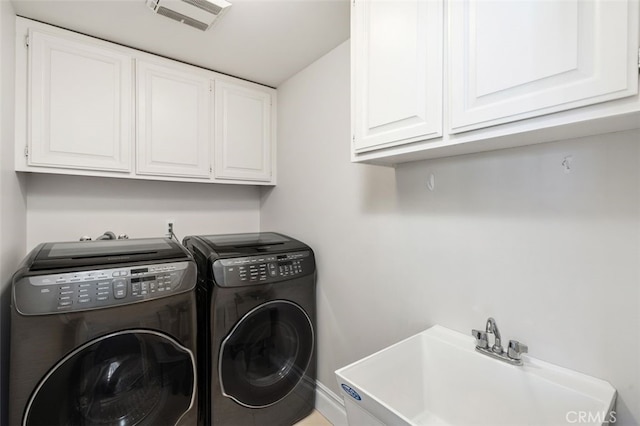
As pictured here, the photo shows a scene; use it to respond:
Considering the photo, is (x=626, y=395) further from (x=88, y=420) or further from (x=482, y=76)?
(x=88, y=420)

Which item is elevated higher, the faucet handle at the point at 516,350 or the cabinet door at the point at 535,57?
the cabinet door at the point at 535,57

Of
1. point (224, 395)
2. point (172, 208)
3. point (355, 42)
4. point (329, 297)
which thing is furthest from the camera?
point (172, 208)

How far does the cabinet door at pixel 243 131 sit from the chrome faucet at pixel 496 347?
6.27ft

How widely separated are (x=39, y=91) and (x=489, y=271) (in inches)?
97.4

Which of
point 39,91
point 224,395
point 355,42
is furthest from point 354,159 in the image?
point 39,91

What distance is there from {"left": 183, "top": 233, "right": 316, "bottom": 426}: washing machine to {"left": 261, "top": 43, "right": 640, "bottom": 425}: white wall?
187 mm

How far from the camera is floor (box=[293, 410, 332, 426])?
1.89 metres

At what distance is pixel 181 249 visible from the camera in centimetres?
161

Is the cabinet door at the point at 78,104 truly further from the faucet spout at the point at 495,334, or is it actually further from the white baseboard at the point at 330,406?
the faucet spout at the point at 495,334

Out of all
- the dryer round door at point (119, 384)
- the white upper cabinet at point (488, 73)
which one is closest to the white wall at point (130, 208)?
the dryer round door at point (119, 384)

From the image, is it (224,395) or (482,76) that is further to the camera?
(224,395)

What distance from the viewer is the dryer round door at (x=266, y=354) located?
1.63m

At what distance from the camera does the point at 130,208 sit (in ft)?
7.14

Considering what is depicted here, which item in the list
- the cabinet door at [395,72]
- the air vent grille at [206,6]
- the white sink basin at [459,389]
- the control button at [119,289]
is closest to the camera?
the white sink basin at [459,389]
